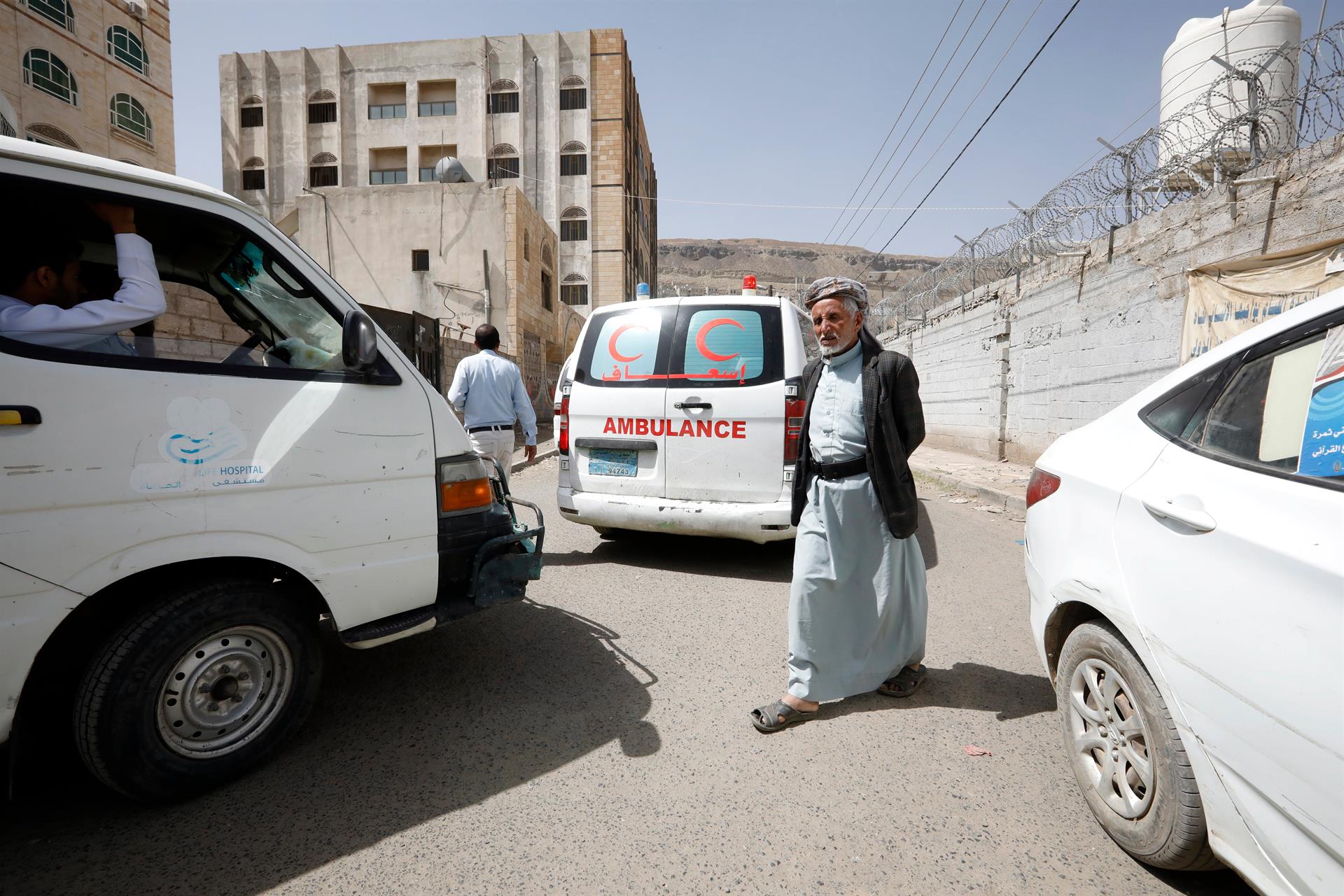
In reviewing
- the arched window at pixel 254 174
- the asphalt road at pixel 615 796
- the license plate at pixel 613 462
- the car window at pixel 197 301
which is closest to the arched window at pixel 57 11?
the arched window at pixel 254 174

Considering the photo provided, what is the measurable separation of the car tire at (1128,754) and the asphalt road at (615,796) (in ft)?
0.41

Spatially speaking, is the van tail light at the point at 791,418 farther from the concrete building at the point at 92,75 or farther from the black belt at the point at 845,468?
the concrete building at the point at 92,75

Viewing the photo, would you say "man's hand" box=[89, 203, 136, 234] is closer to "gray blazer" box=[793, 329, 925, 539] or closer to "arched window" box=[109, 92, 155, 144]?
"gray blazer" box=[793, 329, 925, 539]

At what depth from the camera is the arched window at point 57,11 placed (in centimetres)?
1928

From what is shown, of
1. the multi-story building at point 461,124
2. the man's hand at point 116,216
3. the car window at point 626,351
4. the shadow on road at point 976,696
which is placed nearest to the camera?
the man's hand at point 116,216

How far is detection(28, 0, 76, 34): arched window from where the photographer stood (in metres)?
19.3

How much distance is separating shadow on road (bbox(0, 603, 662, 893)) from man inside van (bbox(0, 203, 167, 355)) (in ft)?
4.93

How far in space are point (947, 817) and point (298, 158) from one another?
51.4m

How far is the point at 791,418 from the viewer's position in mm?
4430

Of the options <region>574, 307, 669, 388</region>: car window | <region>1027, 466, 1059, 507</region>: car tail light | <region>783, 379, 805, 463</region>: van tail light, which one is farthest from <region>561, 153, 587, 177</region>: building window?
<region>1027, 466, 1059, 507</region>: car tail light

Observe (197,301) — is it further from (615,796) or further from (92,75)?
(92,75)

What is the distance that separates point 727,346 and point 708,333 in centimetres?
18

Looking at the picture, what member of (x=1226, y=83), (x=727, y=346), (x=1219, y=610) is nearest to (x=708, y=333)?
(x=727, y=346)

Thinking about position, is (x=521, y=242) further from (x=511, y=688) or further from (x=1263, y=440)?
(x=1263, y=440)
